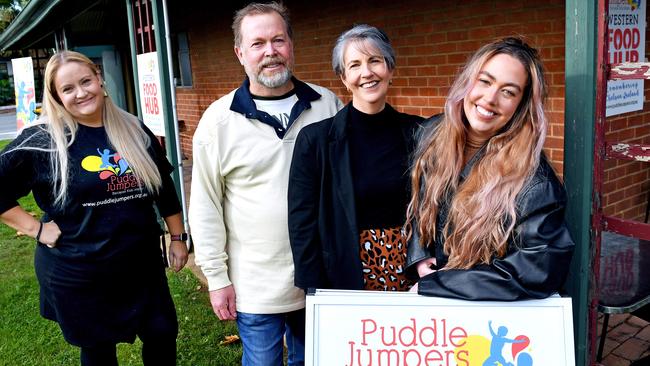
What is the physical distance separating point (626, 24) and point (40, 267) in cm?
356

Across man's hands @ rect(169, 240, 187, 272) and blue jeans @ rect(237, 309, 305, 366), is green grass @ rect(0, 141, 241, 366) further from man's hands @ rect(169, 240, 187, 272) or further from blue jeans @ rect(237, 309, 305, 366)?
blue jeans @ rect(237, 309, 305, 366)

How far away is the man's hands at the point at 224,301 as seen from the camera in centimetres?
226

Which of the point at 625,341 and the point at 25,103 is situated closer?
the point at 625,341

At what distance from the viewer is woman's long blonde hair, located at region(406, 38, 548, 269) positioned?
1618mm

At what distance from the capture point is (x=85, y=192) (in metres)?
2.39

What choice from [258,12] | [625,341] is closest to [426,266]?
[258,12]

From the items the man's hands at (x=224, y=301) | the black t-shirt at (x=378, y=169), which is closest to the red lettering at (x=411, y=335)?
the black t-shirt at (x=378, y=169)

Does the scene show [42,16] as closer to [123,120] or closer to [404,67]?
[404,67]

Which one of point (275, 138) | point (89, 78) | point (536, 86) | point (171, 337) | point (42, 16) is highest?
point (42, 16)

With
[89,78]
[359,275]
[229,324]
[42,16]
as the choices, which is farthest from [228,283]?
[42,16]

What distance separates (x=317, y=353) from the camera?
1725mm

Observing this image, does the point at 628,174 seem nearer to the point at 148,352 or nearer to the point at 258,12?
the point at 258,12

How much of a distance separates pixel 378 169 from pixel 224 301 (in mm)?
865

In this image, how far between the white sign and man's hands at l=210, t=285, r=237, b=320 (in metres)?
0.65
